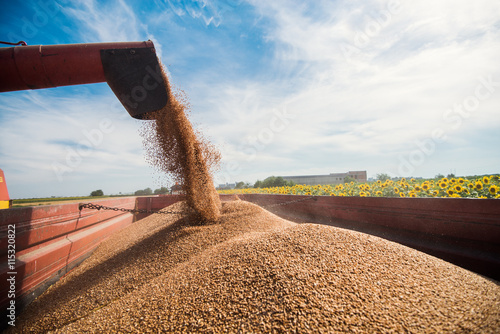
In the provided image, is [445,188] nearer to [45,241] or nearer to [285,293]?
[285,293]

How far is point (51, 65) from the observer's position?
7.28 feet

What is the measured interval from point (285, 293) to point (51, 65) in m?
3.17

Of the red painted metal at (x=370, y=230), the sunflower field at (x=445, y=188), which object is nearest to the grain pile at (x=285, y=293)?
the red painted metal at (x=370, y=230)

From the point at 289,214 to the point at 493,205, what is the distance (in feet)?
11.9

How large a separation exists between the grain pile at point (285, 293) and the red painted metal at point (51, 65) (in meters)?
2.34

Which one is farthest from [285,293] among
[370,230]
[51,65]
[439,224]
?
[51,65]

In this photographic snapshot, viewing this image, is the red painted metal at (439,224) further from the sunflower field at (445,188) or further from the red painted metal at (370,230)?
the sunflower field at (445,188)

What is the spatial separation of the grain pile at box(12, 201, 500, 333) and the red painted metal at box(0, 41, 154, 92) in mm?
2338

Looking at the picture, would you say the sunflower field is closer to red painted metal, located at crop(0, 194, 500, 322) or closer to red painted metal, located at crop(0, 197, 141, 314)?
red painted metal, located at crop(0, 194, 500, 322)

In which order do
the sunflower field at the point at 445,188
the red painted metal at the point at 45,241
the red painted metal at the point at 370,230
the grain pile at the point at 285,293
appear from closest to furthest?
1. the grain pile at the point at 285,293
2. the red painted metal at the point at 45,241
3. the red painted metal at the point at 370,230
4. the sunflower field at the point at 445,188

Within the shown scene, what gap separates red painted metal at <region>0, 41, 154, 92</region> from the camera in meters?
2.11

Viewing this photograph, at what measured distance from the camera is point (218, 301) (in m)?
1.61

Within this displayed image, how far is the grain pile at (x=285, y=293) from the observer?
136 cm

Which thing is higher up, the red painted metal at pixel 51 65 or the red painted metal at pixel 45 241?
the red painted metal at pixel 51 65
